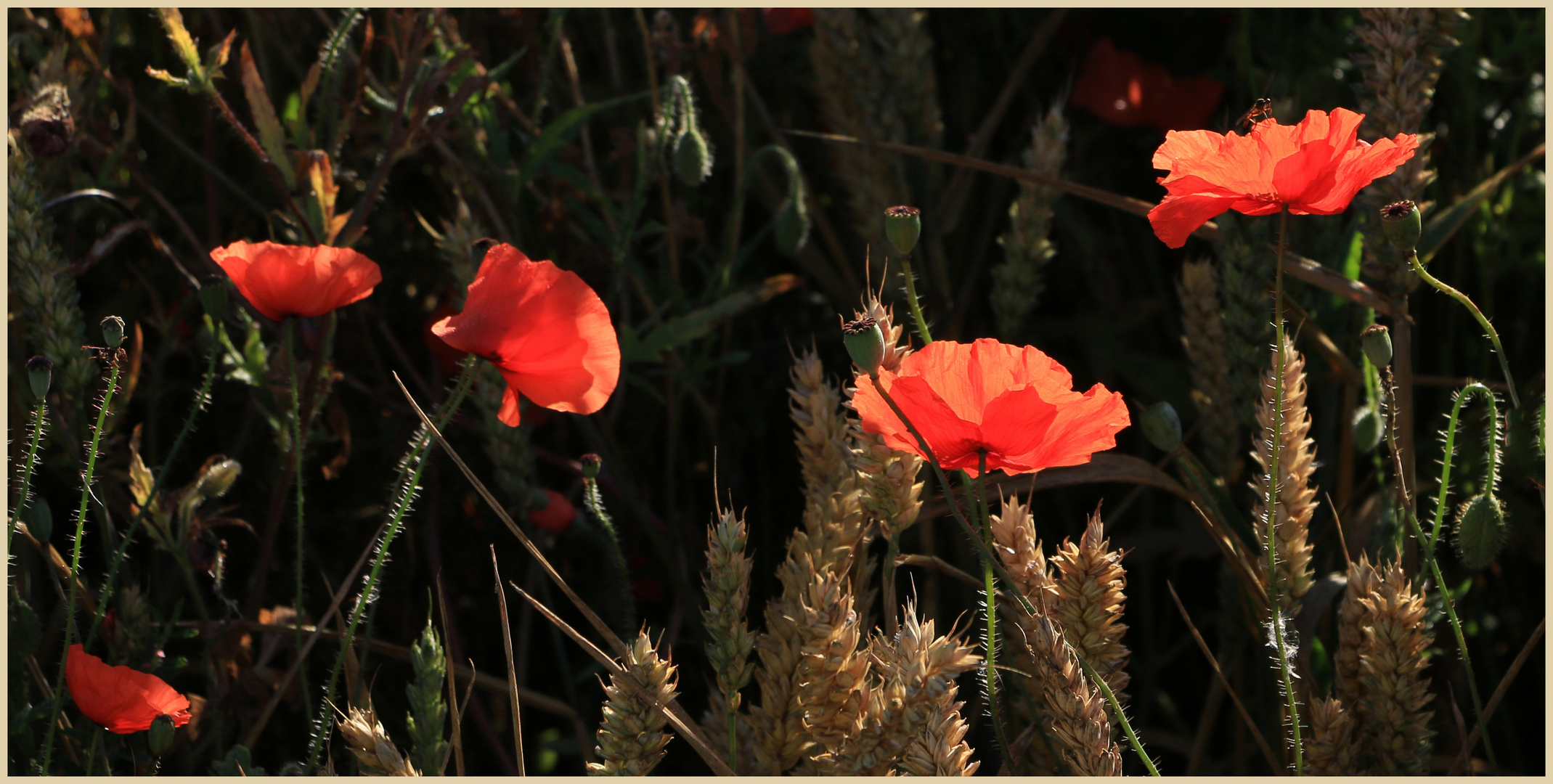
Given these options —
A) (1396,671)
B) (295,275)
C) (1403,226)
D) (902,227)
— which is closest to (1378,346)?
(1403,226)

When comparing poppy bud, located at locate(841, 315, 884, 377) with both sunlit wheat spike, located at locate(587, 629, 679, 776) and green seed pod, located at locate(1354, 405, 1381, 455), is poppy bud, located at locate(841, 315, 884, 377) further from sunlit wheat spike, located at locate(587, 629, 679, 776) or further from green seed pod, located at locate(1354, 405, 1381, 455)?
green seed pod, located at locate(1354, 405, 1381, 455)

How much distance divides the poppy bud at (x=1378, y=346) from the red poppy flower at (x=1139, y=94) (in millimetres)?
690

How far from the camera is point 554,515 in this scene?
104cm

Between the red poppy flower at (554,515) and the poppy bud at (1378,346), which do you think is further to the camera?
the red poppy flower at (554,515)

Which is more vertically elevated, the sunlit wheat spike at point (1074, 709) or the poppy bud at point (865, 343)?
the poppy bud at point (865, 343)

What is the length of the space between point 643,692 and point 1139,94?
1.04 metres

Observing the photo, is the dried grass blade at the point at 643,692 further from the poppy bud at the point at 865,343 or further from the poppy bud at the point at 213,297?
the poppy bud at the point at 213,297

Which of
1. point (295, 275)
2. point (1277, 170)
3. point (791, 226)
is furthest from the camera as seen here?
point (791, 226)

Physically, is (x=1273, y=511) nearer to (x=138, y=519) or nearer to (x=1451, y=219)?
(x=1451, y=219)

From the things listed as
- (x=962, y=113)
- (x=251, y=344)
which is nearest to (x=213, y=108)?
(x=251, y=344)

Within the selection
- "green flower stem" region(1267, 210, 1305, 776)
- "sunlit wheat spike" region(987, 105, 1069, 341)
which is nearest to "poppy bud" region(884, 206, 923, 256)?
"green flower stem" region(1267, 210, 1305, 776)

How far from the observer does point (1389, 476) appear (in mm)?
1023

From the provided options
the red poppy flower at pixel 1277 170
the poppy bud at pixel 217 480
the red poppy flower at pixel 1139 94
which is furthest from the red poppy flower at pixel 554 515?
the red poppy flower at pixel 1139 94

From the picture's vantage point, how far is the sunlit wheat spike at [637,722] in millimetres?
638
